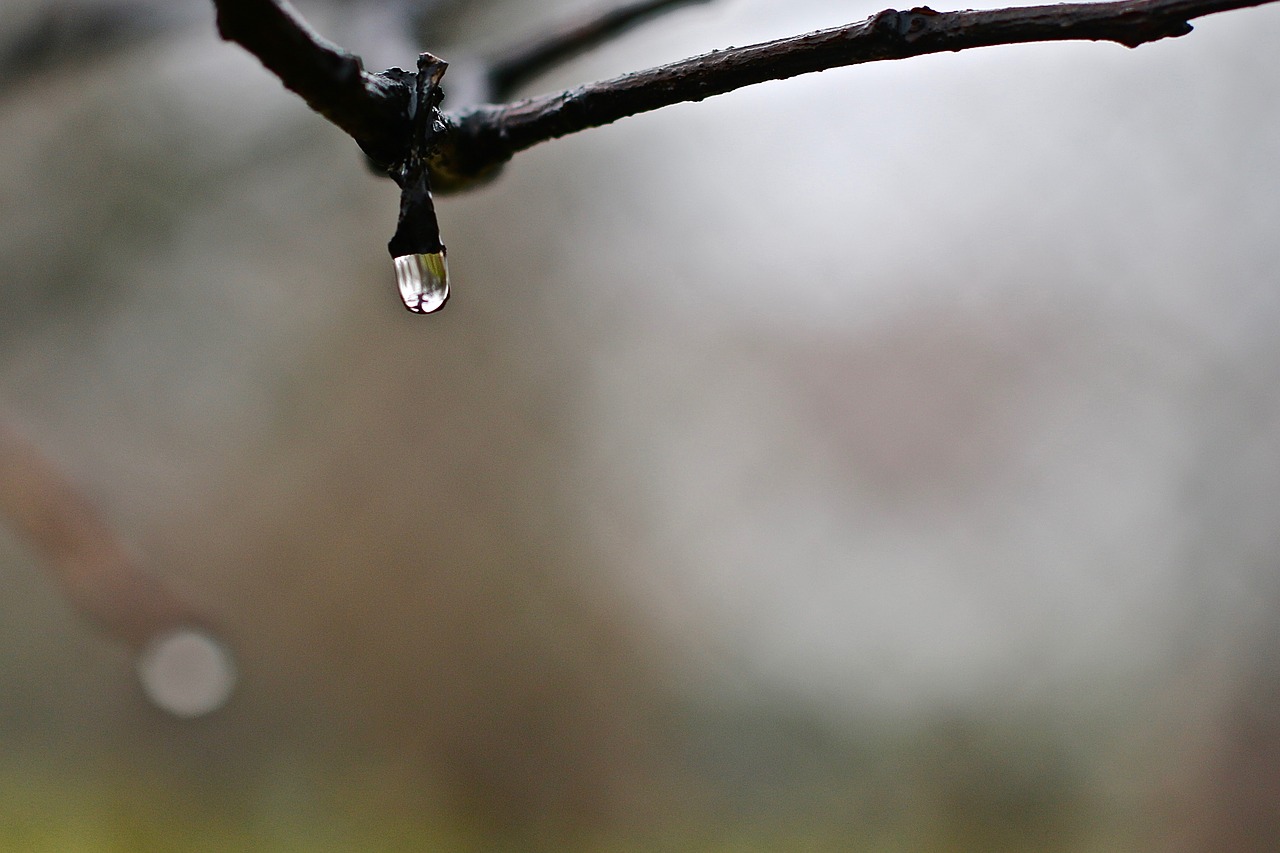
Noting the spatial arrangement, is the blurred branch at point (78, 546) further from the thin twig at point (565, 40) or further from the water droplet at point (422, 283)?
the thin twig at point (565, 40)

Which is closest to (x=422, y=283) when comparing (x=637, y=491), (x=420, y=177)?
(x=420, y=177)

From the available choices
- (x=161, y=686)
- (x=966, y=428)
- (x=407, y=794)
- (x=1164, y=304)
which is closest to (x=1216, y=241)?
(x=1164, y=304)

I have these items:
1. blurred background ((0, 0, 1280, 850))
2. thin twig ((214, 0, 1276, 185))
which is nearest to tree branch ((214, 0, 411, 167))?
thin twig ((214, 0, 1276, 185))

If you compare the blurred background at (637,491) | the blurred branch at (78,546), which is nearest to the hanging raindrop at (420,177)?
the blurred branch at (78,546)

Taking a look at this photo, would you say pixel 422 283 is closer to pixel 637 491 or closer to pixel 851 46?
pixel 851 46

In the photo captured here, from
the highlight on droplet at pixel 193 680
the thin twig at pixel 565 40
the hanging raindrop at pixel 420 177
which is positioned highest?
the thin twig at pixel 565 40

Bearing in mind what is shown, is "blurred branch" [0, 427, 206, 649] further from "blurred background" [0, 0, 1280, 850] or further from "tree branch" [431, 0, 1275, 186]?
"blurred background" [0, 0, 1280, 850]
